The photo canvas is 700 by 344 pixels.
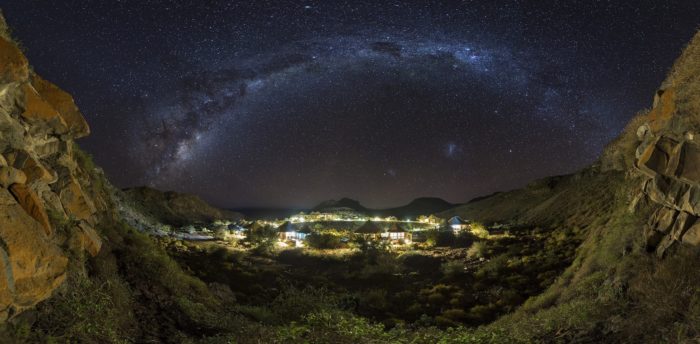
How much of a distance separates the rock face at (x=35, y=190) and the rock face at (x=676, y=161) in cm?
1223

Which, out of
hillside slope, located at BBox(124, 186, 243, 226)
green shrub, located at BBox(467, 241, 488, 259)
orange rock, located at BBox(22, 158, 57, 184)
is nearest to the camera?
orange rock, located at BBox(22, 158, 57, 184)

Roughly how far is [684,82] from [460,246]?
22573 millimetres

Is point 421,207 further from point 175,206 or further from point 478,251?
point 478,251

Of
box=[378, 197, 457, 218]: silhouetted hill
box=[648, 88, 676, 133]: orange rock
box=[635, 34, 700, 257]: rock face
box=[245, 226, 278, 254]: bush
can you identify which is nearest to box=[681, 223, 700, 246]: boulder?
box=[635, 34, 700, 257]: rock face

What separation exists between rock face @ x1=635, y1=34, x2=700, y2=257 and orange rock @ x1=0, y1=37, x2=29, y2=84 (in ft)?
45.0

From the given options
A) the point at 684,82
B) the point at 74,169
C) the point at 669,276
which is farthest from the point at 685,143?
the point at 74,169

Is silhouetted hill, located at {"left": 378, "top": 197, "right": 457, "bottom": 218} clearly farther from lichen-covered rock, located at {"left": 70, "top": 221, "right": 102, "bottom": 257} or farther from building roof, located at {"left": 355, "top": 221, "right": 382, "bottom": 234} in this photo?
lichen-covered rock, located at {"left": 70, "top": 221, "right": 102, "bottom": 257}

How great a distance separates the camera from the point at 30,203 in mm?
7188

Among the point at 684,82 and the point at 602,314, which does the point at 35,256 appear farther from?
the point at 684,82

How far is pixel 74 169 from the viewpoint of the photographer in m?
11.1

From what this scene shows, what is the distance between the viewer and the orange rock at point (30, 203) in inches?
277

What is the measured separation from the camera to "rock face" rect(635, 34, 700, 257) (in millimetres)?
8641

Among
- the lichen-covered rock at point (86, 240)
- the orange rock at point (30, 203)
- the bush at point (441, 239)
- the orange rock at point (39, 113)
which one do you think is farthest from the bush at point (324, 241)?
the orange rock at point (30, 203)

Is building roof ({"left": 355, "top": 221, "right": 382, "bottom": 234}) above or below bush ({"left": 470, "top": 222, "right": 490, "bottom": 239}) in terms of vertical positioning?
below
